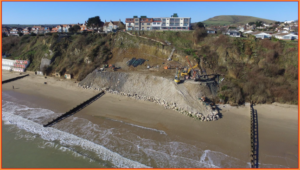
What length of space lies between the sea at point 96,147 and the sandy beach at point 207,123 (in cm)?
82

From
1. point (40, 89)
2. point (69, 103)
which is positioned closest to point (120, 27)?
point (40, 89)

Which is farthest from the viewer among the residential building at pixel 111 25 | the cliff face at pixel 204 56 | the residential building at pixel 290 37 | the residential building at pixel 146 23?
the residential building at pixel 111 25

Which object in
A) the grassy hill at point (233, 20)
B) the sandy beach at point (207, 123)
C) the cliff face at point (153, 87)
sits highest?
the grassy hill at point (233, 20)

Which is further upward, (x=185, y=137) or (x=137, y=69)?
(x=137, y=69)

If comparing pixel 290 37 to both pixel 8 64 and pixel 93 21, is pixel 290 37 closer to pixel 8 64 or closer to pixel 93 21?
pixel 93 21

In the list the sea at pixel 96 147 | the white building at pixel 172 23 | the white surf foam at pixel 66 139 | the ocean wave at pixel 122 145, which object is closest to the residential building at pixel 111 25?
the white building at pixel 172 23

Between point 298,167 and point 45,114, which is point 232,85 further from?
point 45,114

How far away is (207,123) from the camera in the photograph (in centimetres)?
1855

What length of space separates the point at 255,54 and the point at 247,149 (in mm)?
19700

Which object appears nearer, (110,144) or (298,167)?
(298,167)

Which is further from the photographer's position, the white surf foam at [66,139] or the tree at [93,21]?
the tree at [93,21]

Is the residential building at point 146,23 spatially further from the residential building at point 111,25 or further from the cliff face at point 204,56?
the residential building at point 111,25

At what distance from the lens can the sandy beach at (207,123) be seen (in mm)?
14906

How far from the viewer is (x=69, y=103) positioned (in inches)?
930
